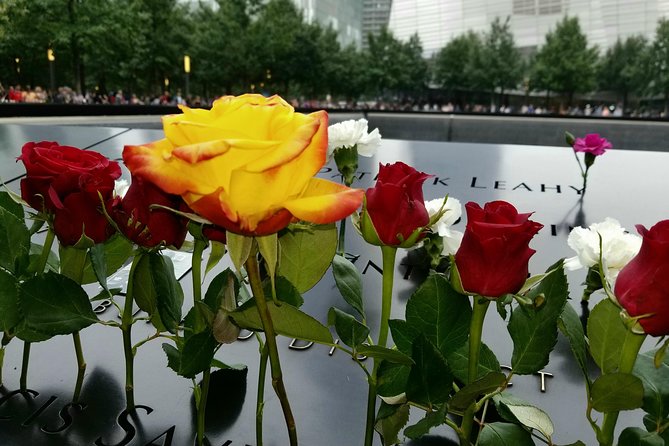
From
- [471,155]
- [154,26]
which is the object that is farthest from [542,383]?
[154,26]

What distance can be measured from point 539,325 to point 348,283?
19 cm

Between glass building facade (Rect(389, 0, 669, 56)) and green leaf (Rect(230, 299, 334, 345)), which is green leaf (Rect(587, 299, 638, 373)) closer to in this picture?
green leaf (Rect(230, 299, 334, 345))

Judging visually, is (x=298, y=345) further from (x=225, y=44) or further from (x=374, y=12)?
(x=374, y=12)

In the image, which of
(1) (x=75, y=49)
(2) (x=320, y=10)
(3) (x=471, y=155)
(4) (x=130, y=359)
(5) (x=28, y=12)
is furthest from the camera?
(2) (x=320, y=10)

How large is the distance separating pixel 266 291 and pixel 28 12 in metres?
17.7

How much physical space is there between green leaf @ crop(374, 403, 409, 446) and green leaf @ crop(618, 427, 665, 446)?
19cm

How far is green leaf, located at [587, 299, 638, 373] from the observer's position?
0.51 m

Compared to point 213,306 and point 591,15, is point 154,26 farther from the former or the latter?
point 591,15

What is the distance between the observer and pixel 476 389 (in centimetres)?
47

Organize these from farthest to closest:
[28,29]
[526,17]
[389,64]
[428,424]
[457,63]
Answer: [526,17], [457,63], [389,64], [28,29], [428,424]

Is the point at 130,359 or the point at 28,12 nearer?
the point at 130,359

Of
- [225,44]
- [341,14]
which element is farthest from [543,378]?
[341,14]

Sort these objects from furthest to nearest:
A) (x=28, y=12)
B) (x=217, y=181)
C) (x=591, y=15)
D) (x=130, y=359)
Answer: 1. (x=591, y=15)
2. (x=28, y=12)
3. (x=130, y=359)
4. (x=217, y=181)

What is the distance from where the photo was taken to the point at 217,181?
15.0 inches
